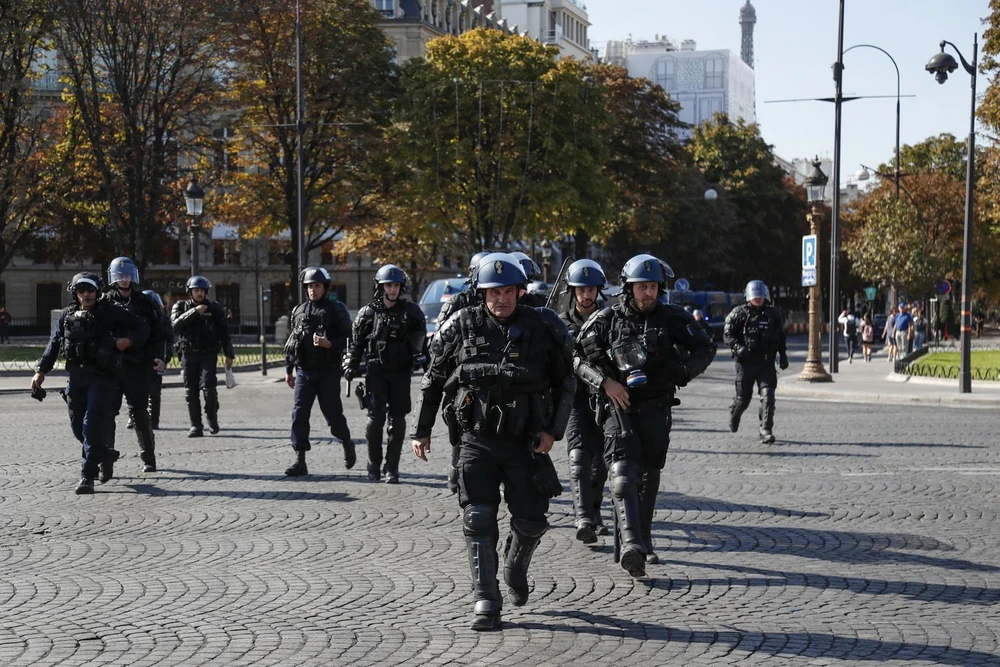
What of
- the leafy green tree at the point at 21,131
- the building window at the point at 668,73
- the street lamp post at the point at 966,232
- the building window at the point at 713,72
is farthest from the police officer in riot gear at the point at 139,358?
the building window at the point at 668,73

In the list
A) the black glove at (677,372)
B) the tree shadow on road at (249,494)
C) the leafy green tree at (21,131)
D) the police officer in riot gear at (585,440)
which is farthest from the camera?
the leafy green tree at (21,131)

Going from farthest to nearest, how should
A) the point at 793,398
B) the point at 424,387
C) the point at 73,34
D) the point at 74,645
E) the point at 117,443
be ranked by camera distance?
the point at 73,34
the point at 793,398
the point at 117,443
the point at 424,387
the point at 74,645

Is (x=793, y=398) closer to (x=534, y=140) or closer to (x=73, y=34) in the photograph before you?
(x=73, y=34)

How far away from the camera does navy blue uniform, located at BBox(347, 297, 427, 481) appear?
11688mm

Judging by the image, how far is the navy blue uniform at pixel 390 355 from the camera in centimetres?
1169

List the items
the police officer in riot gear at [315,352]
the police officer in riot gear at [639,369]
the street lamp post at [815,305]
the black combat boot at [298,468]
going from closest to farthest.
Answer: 1. the police officer in riot gear at [639,369]
2. the police officer in riot gear at [315,352]
3. the black combat boot at [298,468]
4. the street lamp post at [815,305]

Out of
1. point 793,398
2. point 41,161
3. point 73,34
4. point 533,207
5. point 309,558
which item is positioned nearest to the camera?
point 309,558

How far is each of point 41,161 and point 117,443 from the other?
29.4 m

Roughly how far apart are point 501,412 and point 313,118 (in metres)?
41.1

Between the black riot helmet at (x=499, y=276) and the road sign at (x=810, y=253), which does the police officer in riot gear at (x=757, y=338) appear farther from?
the road sign at (x=810, y=253)

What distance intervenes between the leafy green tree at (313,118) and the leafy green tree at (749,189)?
30.8 meters

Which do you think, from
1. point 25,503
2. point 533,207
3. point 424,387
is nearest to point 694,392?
point 25,503

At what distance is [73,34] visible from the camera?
38.0 m

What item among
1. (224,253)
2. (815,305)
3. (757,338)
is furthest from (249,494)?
(224,253)
